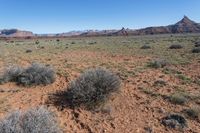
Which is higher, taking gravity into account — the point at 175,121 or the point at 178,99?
the point at 178,99

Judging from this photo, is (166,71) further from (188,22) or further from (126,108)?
(188,22)

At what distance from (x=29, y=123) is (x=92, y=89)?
10.4ft

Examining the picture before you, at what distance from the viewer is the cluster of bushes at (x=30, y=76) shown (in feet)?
34.5

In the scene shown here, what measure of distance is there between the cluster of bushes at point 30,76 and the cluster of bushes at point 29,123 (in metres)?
4.51

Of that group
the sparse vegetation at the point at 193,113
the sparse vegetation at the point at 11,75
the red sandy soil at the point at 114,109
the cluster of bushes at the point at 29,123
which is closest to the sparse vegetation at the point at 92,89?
the red sandy soil at the point at 114,109

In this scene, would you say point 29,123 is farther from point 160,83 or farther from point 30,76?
point 160,83

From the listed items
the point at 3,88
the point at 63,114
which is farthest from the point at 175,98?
the point at 3,88

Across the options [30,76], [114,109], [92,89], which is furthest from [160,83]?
[30,76]

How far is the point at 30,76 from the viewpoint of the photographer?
1062 cm

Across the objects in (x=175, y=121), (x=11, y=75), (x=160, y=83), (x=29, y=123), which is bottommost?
(x=175, y=121)

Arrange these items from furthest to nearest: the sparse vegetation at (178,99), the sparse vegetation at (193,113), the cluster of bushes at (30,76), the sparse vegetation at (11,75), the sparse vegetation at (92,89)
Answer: the sparse vegetation at (11,75)
the cluster of bushes at (30,76)
the sparse vegetation at (178,99)
the sparse vegetation at (92,89)
the sparse vegetation at (193,113)

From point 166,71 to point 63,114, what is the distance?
23.0 feet

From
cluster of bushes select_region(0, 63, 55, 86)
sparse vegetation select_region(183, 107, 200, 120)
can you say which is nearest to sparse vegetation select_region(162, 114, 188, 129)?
sparse vegetation select_region(183, 107, 200, 120)

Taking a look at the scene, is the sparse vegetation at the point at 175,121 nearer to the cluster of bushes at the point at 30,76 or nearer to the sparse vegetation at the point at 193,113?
the sparse vegetation at the point at 193,113
